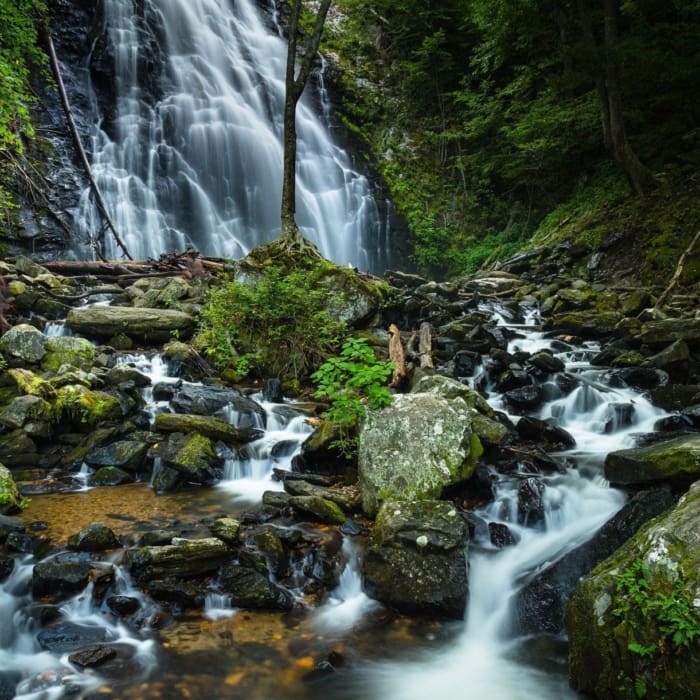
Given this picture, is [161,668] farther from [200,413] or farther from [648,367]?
[648,367]

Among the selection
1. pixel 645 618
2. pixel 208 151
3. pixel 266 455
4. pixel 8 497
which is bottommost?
pixel 645 618

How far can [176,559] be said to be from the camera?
3.90 meters

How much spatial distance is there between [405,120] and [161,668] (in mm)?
25522

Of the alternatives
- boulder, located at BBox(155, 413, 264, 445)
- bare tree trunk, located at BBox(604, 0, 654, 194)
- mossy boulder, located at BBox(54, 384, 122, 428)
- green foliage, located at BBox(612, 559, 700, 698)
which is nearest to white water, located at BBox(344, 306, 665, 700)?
green foliage, located at BBox(612, 559, 700, 698)

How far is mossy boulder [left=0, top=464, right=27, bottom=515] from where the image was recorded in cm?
477

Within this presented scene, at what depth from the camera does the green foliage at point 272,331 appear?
28.7ft

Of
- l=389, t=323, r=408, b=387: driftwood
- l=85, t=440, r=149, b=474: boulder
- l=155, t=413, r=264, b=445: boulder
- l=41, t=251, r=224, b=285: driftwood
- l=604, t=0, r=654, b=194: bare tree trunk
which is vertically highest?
l=604, t=0, r=654, b=194: bare tree trunk

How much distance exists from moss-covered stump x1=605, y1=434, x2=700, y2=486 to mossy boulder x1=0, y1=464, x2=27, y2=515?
18.9 ft

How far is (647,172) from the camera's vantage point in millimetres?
13398

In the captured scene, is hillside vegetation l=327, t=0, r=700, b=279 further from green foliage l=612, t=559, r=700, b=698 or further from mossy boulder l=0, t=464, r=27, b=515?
mossy boulder l=0, t=464, r=27, b=515

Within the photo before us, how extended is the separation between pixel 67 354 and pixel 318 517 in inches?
209

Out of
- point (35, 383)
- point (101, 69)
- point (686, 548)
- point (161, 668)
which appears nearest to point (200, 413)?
point (35, 383)

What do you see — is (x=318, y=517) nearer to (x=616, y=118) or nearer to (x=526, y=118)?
(x=616, y=118)

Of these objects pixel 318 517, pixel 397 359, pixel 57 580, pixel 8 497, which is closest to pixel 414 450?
pixel 318 517
